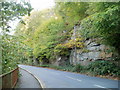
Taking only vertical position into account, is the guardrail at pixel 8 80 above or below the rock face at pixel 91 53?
below

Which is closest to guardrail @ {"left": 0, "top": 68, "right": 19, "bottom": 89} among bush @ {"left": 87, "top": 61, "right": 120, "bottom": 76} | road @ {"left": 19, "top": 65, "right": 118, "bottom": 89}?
road @ {"left": 19, "top": 65, "right": 118, "bottom": 89}

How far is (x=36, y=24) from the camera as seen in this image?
118ft

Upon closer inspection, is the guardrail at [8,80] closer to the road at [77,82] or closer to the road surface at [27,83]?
the road surface at [27,83]

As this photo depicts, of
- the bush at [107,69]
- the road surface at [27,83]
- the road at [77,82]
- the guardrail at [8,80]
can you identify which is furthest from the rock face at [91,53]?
the guardrail at [8,80]

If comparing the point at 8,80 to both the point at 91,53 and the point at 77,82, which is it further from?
the point at 91,53

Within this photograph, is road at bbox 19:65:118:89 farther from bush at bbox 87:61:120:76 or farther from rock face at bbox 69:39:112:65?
rock face at bbox 69:39:112:65

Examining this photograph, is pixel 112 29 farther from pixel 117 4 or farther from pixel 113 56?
pixel 113 56

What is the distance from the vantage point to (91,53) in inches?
800

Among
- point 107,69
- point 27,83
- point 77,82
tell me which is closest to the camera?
point 77,82

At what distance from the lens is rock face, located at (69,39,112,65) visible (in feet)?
58.4

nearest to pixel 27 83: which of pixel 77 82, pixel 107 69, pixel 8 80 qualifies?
pixel 77 82

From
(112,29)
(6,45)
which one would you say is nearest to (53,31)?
(112,29)

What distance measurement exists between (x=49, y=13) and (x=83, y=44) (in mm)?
18148

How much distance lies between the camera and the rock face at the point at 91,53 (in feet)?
58.4
